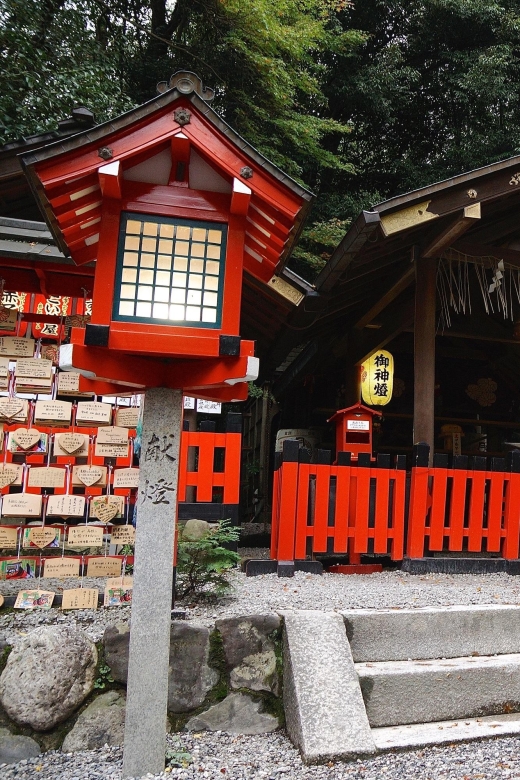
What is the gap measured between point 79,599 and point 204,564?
0.97 meters

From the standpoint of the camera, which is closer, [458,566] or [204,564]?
[204,564]

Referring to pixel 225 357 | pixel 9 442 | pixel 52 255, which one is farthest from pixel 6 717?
pixel 52 255

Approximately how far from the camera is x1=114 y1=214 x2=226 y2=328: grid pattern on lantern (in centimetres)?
321

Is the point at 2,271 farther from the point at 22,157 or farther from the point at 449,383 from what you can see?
the point at 449,383

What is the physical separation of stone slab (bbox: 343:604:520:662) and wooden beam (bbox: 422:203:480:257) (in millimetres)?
3995

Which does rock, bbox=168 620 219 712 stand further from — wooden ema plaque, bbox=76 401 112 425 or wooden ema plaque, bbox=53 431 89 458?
wooden ema plaque, bbox=76 401 112 425

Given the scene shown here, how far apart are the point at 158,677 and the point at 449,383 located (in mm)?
10208

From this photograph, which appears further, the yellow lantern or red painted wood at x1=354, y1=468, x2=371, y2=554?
the yellow lantern

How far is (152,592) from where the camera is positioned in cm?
324

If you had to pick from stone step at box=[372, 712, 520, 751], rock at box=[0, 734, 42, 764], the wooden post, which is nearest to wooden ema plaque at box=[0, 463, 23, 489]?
rock at box=[0, 734, 42, 764]

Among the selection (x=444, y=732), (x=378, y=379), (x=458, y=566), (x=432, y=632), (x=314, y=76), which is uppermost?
(x=314, y=76)

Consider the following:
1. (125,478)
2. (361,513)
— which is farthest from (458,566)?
(125,478)

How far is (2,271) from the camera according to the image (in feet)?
18.0

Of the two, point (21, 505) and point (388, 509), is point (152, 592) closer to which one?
point (21, 505)
